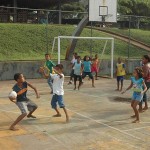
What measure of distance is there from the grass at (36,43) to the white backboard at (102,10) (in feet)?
9.34

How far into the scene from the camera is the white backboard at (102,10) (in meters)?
21.3

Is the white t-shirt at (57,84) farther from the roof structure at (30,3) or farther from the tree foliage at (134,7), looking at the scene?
the tree foliage at (134,7)

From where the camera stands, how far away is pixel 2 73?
20047 millimetres

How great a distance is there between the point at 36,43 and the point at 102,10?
7184 millimetres

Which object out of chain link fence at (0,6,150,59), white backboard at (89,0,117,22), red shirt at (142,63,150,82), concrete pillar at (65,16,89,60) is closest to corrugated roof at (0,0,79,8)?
chain link fence at (0,6,150,59)

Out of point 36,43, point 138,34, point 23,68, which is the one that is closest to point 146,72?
point 23,68

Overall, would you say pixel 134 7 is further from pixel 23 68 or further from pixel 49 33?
pixel 23 68

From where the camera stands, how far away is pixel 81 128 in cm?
930

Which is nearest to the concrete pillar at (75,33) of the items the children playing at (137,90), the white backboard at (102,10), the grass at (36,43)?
the white backboard at (102,10)

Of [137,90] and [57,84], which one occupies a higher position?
[57,84]

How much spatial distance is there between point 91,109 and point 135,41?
21.3m

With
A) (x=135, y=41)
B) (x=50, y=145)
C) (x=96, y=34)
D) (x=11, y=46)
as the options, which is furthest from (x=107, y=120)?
(x=135, y=41)

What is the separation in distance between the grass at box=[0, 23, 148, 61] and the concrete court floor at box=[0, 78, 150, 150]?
1182cm

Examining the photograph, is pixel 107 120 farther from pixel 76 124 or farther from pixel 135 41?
pixel 135 41
